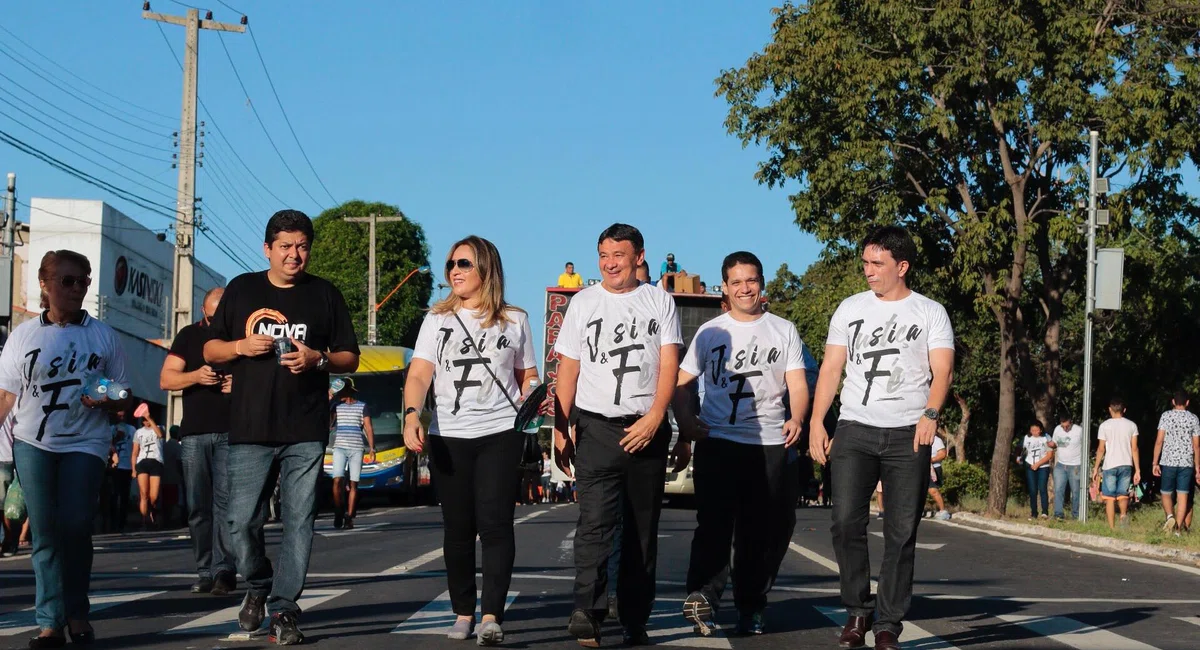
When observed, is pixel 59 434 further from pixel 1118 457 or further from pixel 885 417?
pixel 1118 457

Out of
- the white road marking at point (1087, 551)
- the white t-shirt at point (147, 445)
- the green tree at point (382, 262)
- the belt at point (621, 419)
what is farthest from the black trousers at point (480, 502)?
the green tree at point (382, 262)

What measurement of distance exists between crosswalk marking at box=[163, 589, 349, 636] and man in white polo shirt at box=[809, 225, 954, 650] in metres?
2.91

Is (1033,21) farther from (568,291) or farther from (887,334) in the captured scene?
(887,334)

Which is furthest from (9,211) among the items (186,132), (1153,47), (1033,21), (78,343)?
(78,343)

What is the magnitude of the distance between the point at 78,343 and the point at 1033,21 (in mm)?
23418

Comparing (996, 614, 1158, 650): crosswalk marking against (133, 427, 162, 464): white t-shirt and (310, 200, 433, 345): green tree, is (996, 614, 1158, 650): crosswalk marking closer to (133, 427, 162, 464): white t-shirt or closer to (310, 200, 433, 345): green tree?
(133, 427, 162, 464): white t-shirt

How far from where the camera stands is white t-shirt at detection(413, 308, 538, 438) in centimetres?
738

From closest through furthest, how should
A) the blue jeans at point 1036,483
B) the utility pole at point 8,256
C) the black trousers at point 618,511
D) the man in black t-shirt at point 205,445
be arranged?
the black trousers at point 618,511 → the man in black t-shirt at point 205,445 → the utility pole at point 8,256 → the blue jeans at point 1036,483

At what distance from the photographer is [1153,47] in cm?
2755

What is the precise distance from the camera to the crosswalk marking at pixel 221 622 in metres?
7.71

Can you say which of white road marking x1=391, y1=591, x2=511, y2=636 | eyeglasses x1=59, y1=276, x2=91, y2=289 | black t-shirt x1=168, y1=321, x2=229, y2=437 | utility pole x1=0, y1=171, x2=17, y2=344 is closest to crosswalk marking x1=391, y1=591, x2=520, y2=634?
white road marking x1=391, y1=591, x2=511, y2=636

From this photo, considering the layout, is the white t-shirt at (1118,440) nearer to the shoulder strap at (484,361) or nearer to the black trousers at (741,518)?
the black trousers at (741,518)

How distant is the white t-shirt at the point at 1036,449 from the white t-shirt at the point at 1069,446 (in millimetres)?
1453

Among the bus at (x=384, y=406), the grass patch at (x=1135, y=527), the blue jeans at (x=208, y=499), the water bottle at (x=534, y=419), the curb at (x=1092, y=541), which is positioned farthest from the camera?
the bus at (x=384, y=406)
